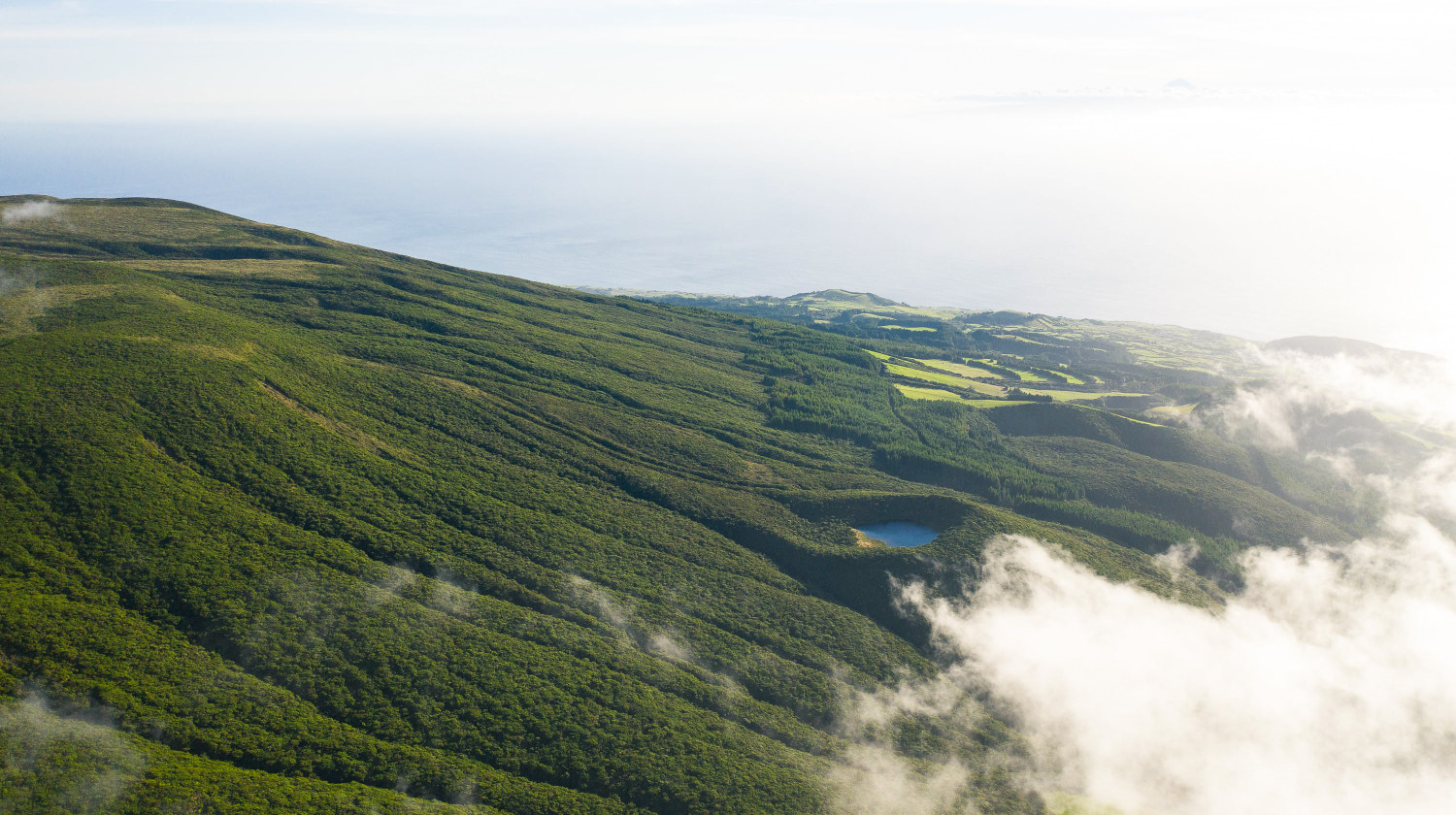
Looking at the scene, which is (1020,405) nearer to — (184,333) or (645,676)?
(645,676)

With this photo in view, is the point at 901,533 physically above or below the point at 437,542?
below

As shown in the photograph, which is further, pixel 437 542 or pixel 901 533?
pixel 901 533

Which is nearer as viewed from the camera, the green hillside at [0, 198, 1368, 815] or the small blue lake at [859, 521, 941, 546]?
the green hillside at [0, 198, 1368, 815]

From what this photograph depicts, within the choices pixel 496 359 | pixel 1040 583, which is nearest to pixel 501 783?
pixel 1040 583

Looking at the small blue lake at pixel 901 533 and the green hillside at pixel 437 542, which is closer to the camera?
the green hillside at pixel 437 542
